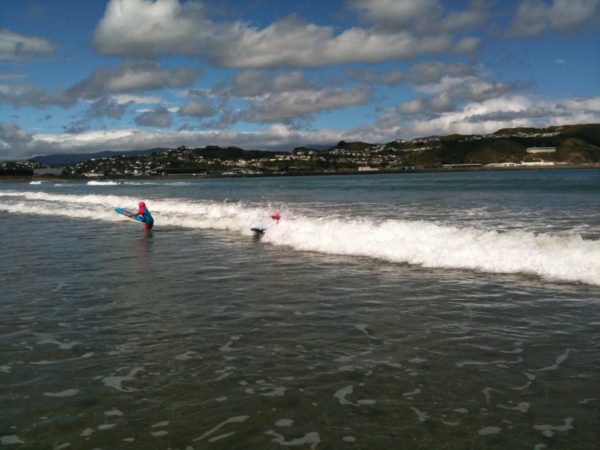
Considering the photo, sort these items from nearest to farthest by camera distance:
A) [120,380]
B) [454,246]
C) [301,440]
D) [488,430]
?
[301,440], [488,430], [120,380], [454,246]

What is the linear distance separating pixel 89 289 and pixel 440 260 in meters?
10.1

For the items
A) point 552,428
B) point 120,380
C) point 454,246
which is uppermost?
point 454,246

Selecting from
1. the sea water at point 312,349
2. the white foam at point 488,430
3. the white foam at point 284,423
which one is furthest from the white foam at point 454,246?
the white foam at point 284,423

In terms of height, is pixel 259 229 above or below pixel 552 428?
above

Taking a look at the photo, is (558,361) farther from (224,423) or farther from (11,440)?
(11,440)

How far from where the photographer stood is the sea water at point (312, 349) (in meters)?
6.00

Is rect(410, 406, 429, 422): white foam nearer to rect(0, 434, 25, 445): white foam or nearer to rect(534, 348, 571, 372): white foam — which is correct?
rect(534, 348, 571, 372): white foam

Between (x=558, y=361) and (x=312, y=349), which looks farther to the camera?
(x=312, y=349)

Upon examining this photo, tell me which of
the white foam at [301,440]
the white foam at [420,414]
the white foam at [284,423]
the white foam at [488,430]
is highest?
the white foam at [284,423]

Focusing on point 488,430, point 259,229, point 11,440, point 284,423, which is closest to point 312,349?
point 284,423

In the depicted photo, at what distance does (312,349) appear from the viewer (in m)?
8.67

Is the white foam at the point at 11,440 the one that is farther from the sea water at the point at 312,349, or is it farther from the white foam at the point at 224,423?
the white foam at the point at 224,423

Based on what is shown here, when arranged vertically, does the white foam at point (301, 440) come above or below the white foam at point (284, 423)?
below

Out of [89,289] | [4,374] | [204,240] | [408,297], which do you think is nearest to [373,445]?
[4,374]
